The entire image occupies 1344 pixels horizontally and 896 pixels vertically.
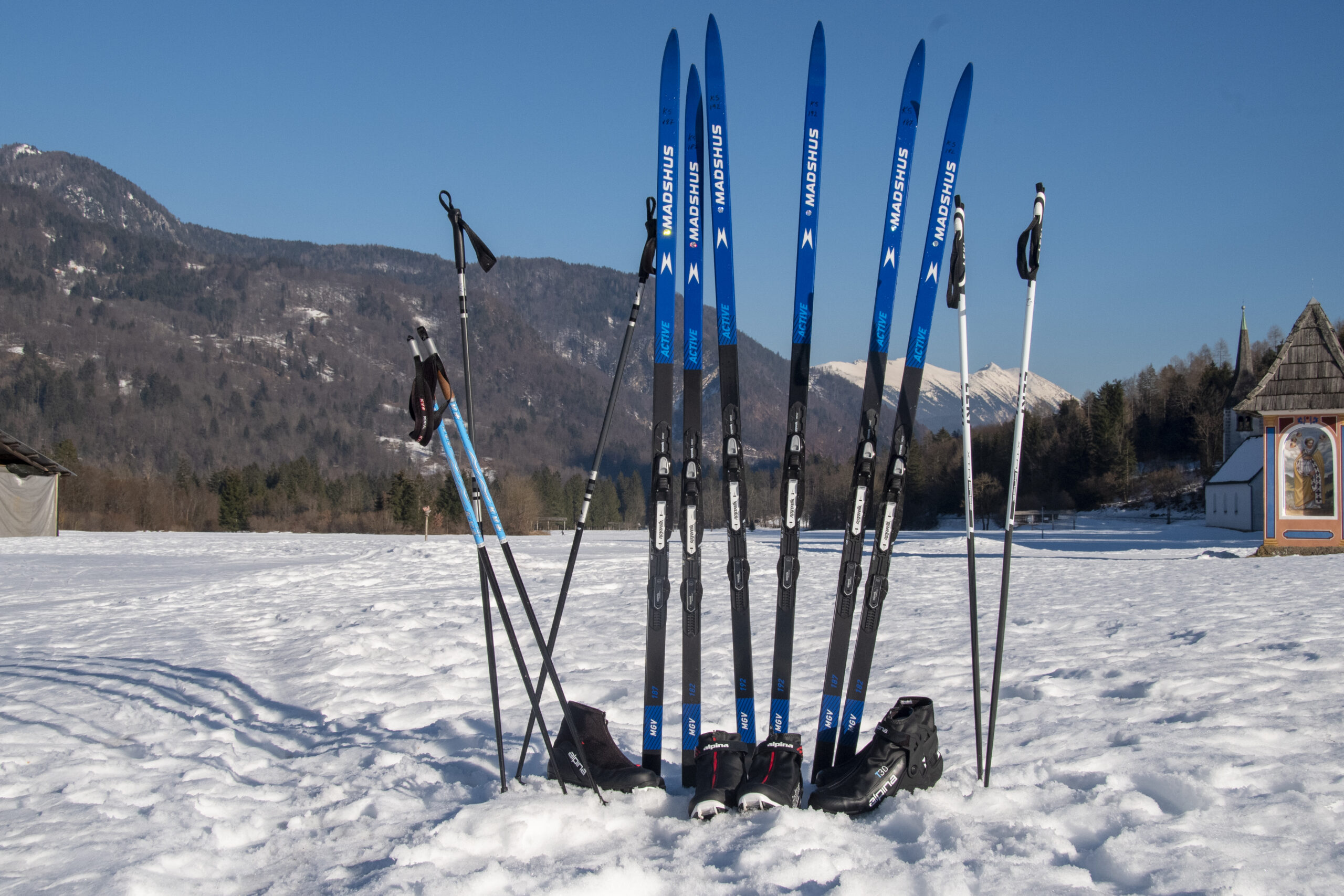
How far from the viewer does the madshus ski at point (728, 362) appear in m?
3.46

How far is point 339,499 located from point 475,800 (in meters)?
82.3

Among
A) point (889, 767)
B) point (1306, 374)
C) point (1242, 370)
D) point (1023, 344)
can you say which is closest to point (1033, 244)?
point (1023, 344)

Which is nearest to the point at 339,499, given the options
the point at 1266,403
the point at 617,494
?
the point at 617,494

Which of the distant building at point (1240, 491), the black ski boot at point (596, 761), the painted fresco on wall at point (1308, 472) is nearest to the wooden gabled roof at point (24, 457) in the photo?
the black ski boot at point (596, 761)

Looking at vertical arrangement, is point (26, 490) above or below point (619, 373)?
below

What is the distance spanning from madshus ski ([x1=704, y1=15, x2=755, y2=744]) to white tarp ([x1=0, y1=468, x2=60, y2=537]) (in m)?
32.9

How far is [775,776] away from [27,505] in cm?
3491

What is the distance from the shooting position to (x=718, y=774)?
10.2ft

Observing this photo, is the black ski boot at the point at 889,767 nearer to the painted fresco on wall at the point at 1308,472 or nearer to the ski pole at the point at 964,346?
the ski pole at the point at 964,346

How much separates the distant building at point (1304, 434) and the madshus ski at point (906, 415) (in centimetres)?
1636

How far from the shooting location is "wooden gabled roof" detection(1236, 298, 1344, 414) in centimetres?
1656

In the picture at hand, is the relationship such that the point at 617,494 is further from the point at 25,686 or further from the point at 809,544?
the point at 25,686

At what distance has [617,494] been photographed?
105562 mm

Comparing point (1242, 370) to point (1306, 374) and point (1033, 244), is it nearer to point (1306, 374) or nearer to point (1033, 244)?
point (1306, 374)
